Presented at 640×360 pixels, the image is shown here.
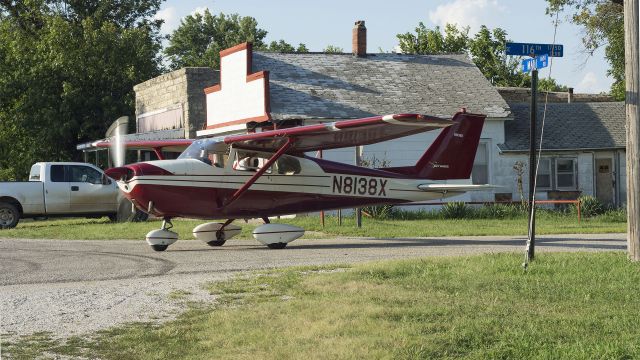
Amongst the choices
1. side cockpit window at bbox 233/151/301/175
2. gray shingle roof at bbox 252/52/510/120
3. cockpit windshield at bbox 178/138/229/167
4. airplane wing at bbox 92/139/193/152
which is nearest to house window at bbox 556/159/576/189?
gray shingle roof at bbox 252/52/510/120

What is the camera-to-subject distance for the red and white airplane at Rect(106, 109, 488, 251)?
1731cm

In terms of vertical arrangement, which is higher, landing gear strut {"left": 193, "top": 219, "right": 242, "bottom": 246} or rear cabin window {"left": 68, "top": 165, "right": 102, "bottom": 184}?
rear cabin window {"left": 68, "top": 165, "right": 102, "bottom": 184}

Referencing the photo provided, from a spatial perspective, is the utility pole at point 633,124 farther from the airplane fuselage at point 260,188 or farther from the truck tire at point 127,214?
the truck tire at point 127,214

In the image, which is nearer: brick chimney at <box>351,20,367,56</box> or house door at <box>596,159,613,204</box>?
house door at <box>596,159,613,204</box>

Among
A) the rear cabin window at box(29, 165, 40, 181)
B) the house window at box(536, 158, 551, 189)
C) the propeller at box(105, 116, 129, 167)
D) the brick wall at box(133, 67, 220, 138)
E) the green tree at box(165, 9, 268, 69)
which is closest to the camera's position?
the propeller at box(105, 116, 129, 167)

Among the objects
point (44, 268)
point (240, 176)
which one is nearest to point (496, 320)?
point (44, 268)

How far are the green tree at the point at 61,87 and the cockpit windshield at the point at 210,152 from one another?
79.7 ft

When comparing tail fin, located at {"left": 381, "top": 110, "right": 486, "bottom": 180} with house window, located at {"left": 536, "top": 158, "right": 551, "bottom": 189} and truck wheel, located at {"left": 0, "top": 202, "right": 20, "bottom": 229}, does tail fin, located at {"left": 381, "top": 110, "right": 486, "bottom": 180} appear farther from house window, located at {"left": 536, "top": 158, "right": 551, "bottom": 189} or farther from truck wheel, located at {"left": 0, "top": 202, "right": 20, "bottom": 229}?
truck wheel, located at {"left": 0, "top": 202, "right": 20, "bottom": 229}

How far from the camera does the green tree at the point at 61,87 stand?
4150 cm

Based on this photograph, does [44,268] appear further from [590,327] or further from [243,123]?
[243,123]

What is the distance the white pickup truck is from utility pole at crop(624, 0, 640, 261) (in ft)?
61.0

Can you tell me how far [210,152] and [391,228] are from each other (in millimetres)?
6043

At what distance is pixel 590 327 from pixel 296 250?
31.8ft

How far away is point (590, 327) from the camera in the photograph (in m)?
8.16
